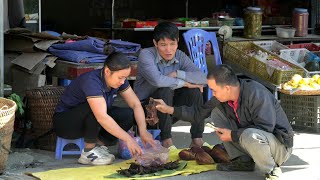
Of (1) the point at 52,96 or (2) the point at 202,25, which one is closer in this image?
(1) the point at 52,96

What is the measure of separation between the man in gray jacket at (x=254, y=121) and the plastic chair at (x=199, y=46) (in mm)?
2540

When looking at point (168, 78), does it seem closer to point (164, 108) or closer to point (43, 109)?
point (164, 108)

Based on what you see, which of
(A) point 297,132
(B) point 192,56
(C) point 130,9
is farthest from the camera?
(C) point 130,9

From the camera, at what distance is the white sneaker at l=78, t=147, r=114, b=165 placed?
5.44 meters

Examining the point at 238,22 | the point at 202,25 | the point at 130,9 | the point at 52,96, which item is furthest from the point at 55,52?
the point at 130,9

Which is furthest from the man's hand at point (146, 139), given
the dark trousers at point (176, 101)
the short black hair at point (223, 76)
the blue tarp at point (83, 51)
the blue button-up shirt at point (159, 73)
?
the blue tarp at point (83, 51)

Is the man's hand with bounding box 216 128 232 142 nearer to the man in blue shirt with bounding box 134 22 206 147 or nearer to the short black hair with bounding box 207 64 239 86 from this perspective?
the short black hair with bounding box 207 64 239 86

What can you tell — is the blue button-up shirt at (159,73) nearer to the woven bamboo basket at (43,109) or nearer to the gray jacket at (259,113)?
the woven bamboo basket at (43,109)

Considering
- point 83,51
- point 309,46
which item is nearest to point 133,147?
point 83,51

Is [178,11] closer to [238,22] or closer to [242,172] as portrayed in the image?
[238,22]

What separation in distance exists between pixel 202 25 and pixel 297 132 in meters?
3.13

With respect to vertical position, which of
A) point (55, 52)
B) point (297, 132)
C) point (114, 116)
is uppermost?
point (55, 52)

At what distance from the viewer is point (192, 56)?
7.63 m

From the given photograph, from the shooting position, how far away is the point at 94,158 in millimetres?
5445
